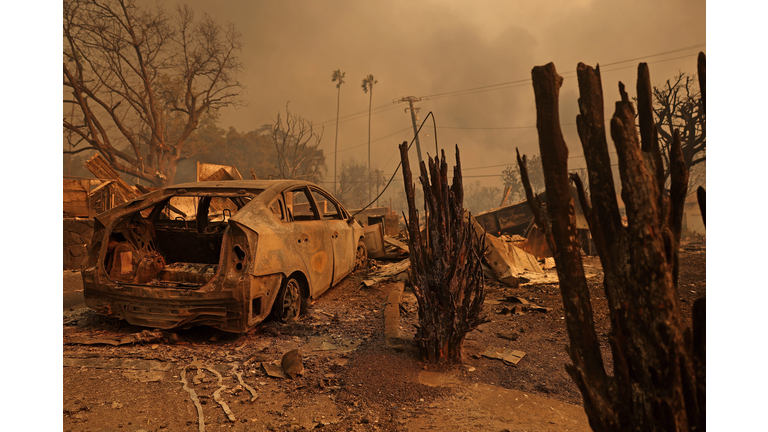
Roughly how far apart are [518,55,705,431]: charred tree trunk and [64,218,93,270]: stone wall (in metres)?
9.68

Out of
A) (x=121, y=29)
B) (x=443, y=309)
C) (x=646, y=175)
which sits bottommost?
(x=443, y=309)

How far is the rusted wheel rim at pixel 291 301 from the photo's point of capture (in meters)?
4.38

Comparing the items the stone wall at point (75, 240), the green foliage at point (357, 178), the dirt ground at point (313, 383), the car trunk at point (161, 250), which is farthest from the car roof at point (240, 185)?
the green foliage at point (357, 178)

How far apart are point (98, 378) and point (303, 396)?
154cm

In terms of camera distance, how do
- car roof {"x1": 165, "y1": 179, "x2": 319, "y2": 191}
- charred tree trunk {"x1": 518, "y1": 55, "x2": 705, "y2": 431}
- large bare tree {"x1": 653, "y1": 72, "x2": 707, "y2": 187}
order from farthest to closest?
large bare tree {"x1": 653, "y1": 72, "x2": 707, "y2": 187} → car roof {"x1": 165, "y1": 179, "x2": 319, "y2": 191} → charred tree trunk {"x1": 518, "y1": 55, "x2": 705, "y2": 431}

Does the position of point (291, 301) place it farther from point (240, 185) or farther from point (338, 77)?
point (338, 77)

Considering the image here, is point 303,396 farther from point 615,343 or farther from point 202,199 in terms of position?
point 202,199

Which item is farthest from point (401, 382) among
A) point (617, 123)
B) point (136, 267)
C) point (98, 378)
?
point (136, 267)

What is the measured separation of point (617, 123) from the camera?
1321mm

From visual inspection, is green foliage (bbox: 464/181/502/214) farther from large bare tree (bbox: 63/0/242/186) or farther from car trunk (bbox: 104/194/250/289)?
car trunk (bbox: 104/194/250/289)

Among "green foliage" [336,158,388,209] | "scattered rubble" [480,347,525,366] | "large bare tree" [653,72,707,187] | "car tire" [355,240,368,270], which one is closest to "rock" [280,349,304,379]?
"scattered rubble" [480,347,525,366]

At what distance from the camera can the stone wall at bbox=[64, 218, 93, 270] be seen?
8367mm

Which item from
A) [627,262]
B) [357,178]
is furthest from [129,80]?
[357,178]

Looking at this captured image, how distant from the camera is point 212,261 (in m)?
4.84
